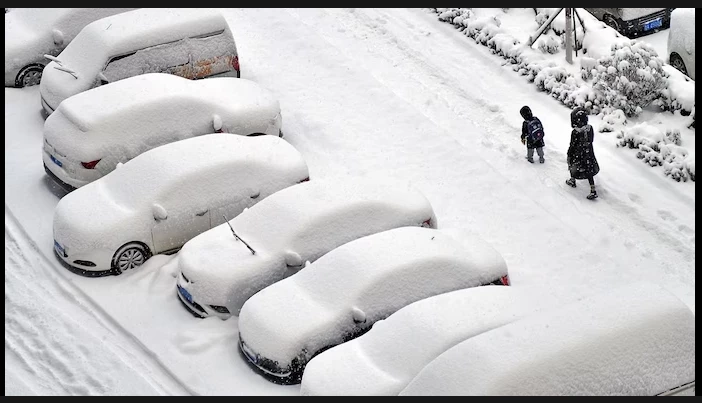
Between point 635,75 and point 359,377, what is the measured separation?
8.18 m

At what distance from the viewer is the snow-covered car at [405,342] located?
1156 centimetres

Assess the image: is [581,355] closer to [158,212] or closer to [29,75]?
[158,212]

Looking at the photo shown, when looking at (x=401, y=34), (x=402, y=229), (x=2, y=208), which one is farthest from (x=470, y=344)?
(x=401, y=34)

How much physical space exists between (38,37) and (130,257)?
602 centimetres

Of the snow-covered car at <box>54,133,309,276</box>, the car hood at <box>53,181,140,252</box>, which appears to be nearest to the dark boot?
the snow-covered car at <box>54,133,309,276</box>

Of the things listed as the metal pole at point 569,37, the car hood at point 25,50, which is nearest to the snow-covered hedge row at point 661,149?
the metal pole at point 569,37

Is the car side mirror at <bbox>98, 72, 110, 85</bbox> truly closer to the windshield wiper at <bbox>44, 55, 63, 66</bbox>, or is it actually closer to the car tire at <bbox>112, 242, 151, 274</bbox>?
the windshield wiper at <bbox>44, 55, 63, 66</bbox>

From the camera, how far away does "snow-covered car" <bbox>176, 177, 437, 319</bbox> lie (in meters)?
13.5

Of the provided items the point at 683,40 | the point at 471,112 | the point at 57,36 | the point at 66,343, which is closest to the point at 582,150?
the point at 471,112

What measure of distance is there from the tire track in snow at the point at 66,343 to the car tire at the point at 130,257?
1.88 feet

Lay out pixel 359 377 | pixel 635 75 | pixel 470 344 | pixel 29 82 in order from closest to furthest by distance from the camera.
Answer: pixel 470 344, pixel 359 377, pixel 635 75, pixel 29 82

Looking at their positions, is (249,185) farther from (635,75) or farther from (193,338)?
(635,75)

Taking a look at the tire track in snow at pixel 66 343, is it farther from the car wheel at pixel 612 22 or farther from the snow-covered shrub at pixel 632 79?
the car wheel at pixel 612 22

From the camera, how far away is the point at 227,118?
54.3ft
